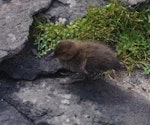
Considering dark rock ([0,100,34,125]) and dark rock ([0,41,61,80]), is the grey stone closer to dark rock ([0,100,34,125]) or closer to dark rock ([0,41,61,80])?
dark rock ([0,41,61,80])

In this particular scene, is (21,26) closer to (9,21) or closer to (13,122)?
(9,21)

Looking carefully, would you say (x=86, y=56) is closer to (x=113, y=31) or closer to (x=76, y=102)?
(x=76, y=102)

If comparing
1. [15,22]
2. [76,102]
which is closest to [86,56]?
[76,102]

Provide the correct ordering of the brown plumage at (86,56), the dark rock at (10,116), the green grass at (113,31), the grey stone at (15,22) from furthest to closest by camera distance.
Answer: the green grass at (113,31)
the grey stone at (15,22)
the brown plumage at (86,56)
the dark rock at (10,116)

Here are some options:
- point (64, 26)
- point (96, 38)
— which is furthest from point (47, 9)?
point (96, 38)

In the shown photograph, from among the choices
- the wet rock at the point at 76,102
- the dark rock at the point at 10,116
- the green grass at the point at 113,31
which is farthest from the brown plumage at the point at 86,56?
the dark rock at the point at 10,116

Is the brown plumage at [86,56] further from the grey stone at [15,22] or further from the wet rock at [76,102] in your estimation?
the grey stone at [15,22]

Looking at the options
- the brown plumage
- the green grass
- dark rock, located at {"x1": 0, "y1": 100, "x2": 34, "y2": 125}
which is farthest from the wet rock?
the green grass
